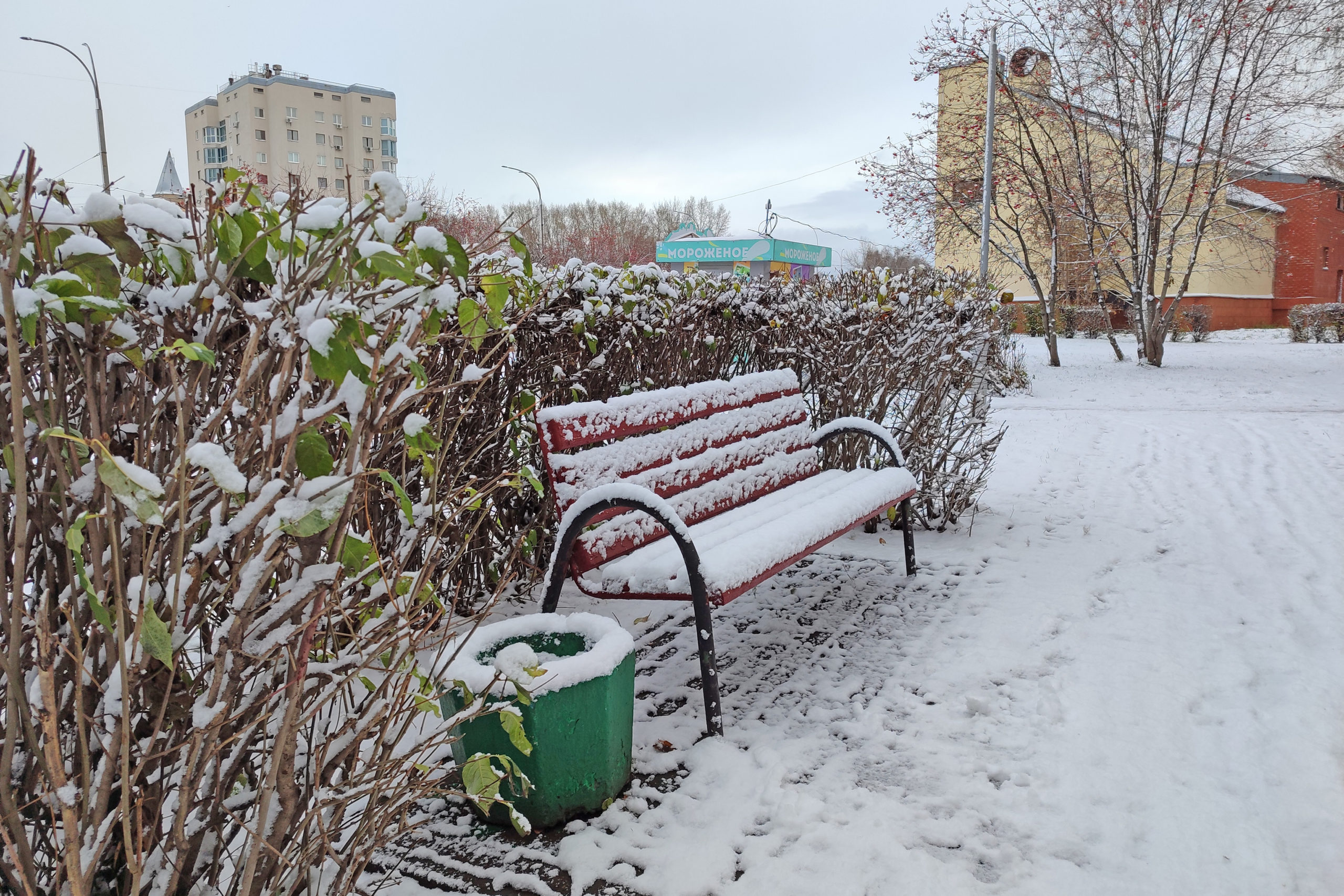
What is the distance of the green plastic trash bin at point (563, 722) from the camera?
2.21m

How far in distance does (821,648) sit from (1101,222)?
15835 millimetres

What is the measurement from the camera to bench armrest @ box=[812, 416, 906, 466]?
14.6ft

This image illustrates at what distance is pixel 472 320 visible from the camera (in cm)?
171

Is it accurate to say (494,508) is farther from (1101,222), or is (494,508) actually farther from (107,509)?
(1101,222)

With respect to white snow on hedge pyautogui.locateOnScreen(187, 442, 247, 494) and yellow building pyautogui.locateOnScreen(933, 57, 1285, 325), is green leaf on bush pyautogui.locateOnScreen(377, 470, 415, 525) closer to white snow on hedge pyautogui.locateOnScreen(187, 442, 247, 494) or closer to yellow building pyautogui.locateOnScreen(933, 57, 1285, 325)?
white snow on hedge pyautogui.locateOnScreen(187, 442, 247, 494)

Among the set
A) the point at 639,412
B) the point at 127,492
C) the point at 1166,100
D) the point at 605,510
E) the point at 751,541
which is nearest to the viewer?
the point at 127,492

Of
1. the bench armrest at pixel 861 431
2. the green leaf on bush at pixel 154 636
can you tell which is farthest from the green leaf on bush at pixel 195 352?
the bench armrest at pixel 861 431

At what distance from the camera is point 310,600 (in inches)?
56.0

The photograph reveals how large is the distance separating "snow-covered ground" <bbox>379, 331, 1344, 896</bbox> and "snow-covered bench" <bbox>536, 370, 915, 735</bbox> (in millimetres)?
381

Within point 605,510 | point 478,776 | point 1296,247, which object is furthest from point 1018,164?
point 1296,247

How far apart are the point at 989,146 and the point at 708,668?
15.1 metres

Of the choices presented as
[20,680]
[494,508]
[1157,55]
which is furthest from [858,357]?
[1157,55]

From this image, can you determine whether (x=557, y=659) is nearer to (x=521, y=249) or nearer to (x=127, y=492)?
(x=521, y=249)

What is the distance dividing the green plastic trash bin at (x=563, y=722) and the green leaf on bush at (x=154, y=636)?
0.98 metres
